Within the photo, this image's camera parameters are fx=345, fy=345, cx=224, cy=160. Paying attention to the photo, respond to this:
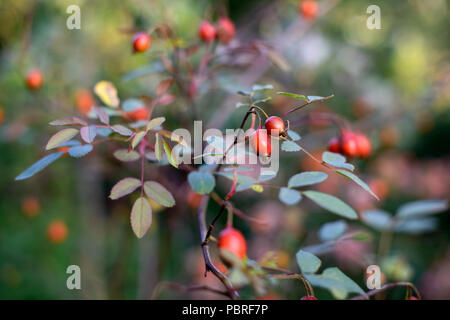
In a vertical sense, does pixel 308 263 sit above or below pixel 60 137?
below

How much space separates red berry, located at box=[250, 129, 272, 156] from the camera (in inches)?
16.2

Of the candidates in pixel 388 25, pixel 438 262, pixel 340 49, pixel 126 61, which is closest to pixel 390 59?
pixel 340 49

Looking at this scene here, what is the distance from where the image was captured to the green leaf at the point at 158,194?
436 millimetres

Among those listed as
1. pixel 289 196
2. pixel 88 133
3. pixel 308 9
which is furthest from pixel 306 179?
pixel 308 9

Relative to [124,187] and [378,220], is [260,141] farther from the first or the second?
[378,220]

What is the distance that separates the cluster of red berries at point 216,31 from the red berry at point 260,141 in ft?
1.31

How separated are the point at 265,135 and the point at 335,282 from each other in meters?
0.19

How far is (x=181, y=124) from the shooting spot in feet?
2.95

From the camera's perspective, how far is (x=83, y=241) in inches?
59.5

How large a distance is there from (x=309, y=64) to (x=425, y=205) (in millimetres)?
897

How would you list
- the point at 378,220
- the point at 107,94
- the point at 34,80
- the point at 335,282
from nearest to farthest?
Result: the point at 335,282, the point at 107,94, the point at 378,220, the point at 34,80

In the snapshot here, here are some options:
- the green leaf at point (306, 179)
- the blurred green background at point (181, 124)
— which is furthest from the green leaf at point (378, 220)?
the green leaf at point (306, 179)

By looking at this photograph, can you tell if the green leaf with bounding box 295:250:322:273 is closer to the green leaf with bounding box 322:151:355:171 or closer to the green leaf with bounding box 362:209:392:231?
the green leaf with bounding box 322:151:355:171

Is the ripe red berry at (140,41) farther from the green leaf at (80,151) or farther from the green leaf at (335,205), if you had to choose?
the green leaf at (335,205)
